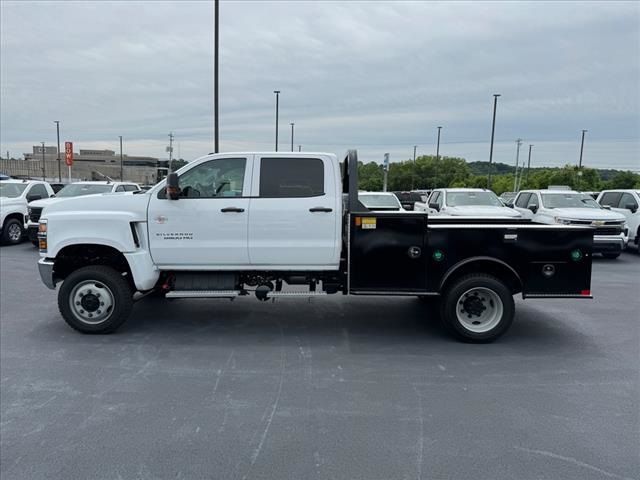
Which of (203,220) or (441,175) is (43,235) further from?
(441,175)

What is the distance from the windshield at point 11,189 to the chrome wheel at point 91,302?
455 inches

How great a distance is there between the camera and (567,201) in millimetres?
Result: 14281

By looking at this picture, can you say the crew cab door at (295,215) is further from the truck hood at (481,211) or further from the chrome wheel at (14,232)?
the chrome wheel at (14,232)

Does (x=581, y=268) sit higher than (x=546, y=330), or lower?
higher

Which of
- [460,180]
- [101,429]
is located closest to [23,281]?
[101,429]

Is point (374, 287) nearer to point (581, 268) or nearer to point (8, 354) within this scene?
point (581, 268)

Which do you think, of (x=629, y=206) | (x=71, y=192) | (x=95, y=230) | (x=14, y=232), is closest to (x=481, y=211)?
(x=629, y=206)

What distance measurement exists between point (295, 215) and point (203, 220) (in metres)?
1.12

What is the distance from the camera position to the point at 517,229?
5988 millimetres

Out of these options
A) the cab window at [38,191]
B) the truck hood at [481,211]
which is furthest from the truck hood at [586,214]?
the cab window at [38,191]

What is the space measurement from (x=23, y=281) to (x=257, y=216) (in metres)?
6.18

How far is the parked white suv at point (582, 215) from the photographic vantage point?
1273 centimetres

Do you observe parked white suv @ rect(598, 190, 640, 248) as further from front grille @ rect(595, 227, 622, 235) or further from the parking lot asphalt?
the parking lot asphalt

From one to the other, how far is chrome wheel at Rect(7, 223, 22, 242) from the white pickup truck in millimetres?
10699
